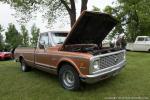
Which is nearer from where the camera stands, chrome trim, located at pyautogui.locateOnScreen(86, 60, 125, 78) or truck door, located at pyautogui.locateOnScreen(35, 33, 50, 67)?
chrome trim, located at pyautogui.locateOnScreen(86, 60, 125, 78)

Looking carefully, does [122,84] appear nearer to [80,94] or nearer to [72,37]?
[80,94]

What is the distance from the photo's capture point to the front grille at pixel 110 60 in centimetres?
615

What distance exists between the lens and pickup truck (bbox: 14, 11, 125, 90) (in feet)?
19.6

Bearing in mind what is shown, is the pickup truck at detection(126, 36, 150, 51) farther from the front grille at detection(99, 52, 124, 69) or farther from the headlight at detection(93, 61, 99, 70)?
the headlight at detection(93, 61, 99, 70)

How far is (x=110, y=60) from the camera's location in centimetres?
662

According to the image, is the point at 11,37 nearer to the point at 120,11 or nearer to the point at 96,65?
the point at 120,11

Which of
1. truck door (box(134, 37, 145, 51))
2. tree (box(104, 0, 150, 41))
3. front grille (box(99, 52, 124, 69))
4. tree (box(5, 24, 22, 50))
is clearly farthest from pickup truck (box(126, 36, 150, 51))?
tree (box(5, 24, 22, 50))

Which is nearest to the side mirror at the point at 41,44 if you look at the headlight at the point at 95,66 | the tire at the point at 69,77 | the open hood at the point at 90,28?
the open hood at the point at 90,28

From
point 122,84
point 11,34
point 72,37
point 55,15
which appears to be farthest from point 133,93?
point 11,34

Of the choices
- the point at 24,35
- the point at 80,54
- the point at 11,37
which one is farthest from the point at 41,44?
the point at 24,35

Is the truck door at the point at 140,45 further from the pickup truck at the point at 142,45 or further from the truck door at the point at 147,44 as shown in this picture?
the truck door at the point at 147,44

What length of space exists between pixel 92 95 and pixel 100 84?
3.68 feet

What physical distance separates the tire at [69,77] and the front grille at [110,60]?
32.9 inches

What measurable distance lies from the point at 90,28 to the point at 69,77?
210 centimetres
